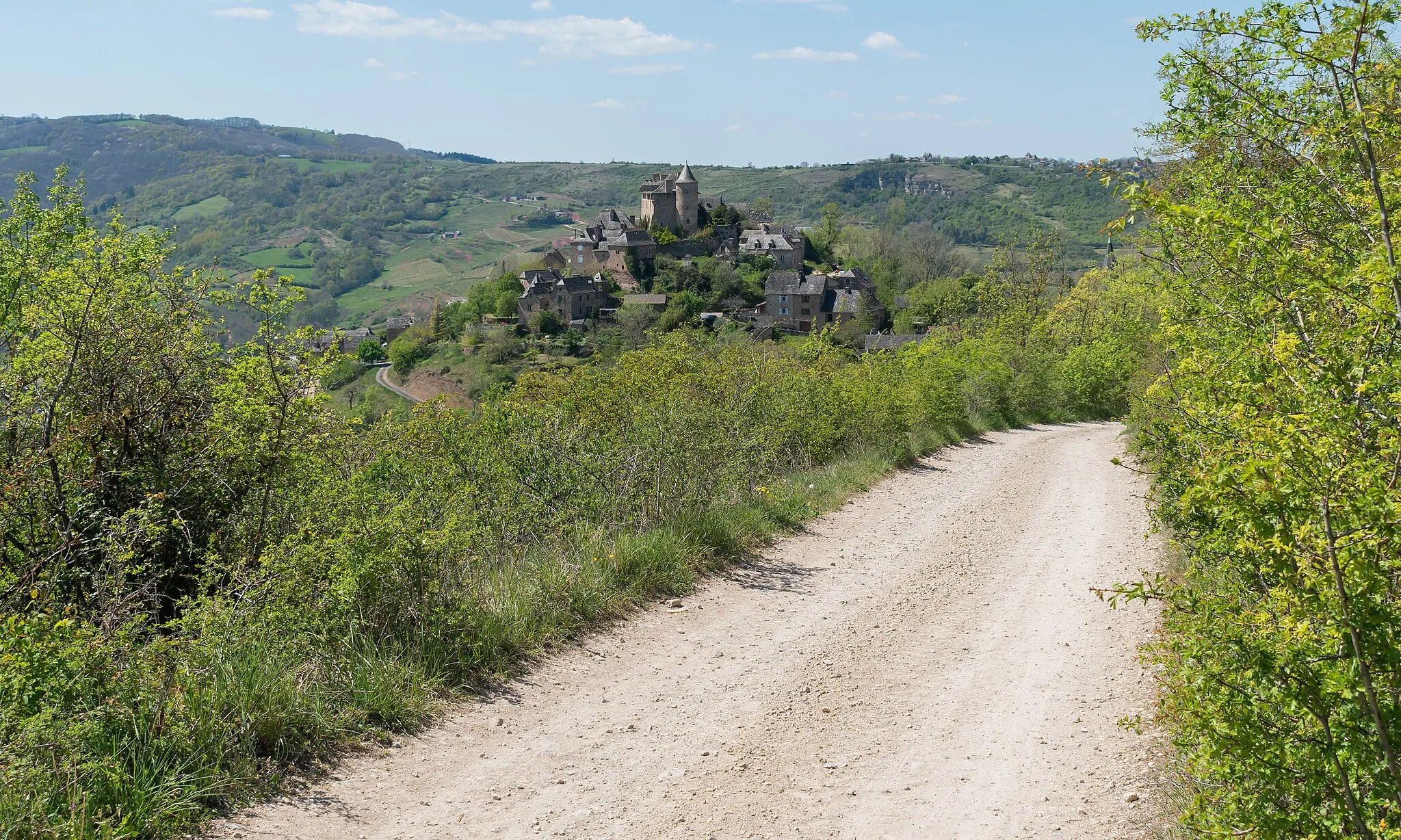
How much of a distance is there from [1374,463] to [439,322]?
9623 centimetres

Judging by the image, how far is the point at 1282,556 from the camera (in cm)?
333

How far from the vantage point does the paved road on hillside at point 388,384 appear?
238 feet

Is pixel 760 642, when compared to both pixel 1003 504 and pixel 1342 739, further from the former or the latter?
pixel 1003 504

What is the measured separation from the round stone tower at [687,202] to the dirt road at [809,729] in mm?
100732

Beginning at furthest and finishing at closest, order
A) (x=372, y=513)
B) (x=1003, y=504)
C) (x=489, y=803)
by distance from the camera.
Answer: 1. (x=1003, y=504)
2. (x=372, y=513)
3. (x=489, y=803)

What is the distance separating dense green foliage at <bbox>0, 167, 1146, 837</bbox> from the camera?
4492mm

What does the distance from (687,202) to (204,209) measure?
411 feet

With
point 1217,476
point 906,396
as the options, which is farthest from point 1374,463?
point 906,396

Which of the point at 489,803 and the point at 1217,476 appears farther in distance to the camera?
the point at 489,803

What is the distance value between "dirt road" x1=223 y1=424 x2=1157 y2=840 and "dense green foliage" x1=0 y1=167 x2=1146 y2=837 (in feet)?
1.49

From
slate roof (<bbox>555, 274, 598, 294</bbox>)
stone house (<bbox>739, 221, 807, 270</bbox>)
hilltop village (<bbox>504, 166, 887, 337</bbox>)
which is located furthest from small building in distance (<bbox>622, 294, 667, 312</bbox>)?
stone house (<bbox>739, 221, 807, 270</bbox>)

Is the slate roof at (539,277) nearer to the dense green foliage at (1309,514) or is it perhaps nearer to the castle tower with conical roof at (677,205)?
the castle tower with conical roof at (677,205)

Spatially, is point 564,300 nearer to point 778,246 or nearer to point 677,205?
point 778,246

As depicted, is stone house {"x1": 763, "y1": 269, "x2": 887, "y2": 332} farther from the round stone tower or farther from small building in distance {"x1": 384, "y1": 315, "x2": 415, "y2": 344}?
small building in distance {"x1": 384, "y1": 315, "x2": 415, "y2": 344}
